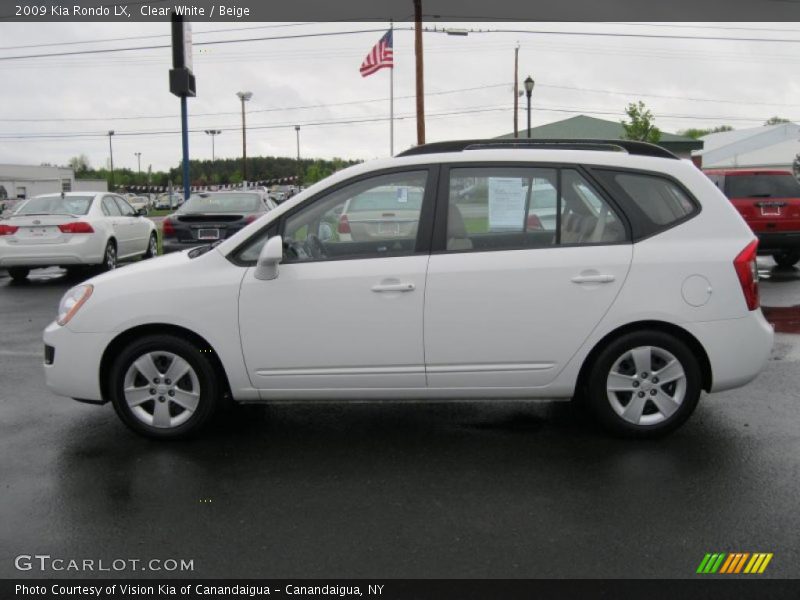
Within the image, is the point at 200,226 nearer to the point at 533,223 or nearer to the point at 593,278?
the point at 533,223

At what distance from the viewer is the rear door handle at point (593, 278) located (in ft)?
15.1

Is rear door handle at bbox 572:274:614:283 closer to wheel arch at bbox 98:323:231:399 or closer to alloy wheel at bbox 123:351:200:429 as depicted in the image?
wheel arch at bbox 98:323:231:399

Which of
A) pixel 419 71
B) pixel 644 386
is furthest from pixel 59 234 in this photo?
pixel 419 71

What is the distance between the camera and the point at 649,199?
15.7ft

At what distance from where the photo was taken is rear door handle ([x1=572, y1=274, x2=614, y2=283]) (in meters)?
4.59

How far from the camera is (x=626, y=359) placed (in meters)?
4.69

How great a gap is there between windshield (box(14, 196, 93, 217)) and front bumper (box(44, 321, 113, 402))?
918 cm

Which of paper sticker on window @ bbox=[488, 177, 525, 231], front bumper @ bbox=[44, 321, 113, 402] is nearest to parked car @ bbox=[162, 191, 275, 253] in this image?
front bumper @ bbox=[44, 321, 113, 402]

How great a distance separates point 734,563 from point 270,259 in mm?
2812

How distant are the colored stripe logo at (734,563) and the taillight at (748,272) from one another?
1.78 m

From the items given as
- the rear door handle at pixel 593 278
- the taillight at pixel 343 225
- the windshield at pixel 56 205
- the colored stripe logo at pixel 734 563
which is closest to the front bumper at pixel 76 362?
the taillight at pixel 343 225

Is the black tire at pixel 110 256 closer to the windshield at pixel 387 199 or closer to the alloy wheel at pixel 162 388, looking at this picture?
the alloy wheel at pixel 162 388

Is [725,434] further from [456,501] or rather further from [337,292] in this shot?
[337,292]
